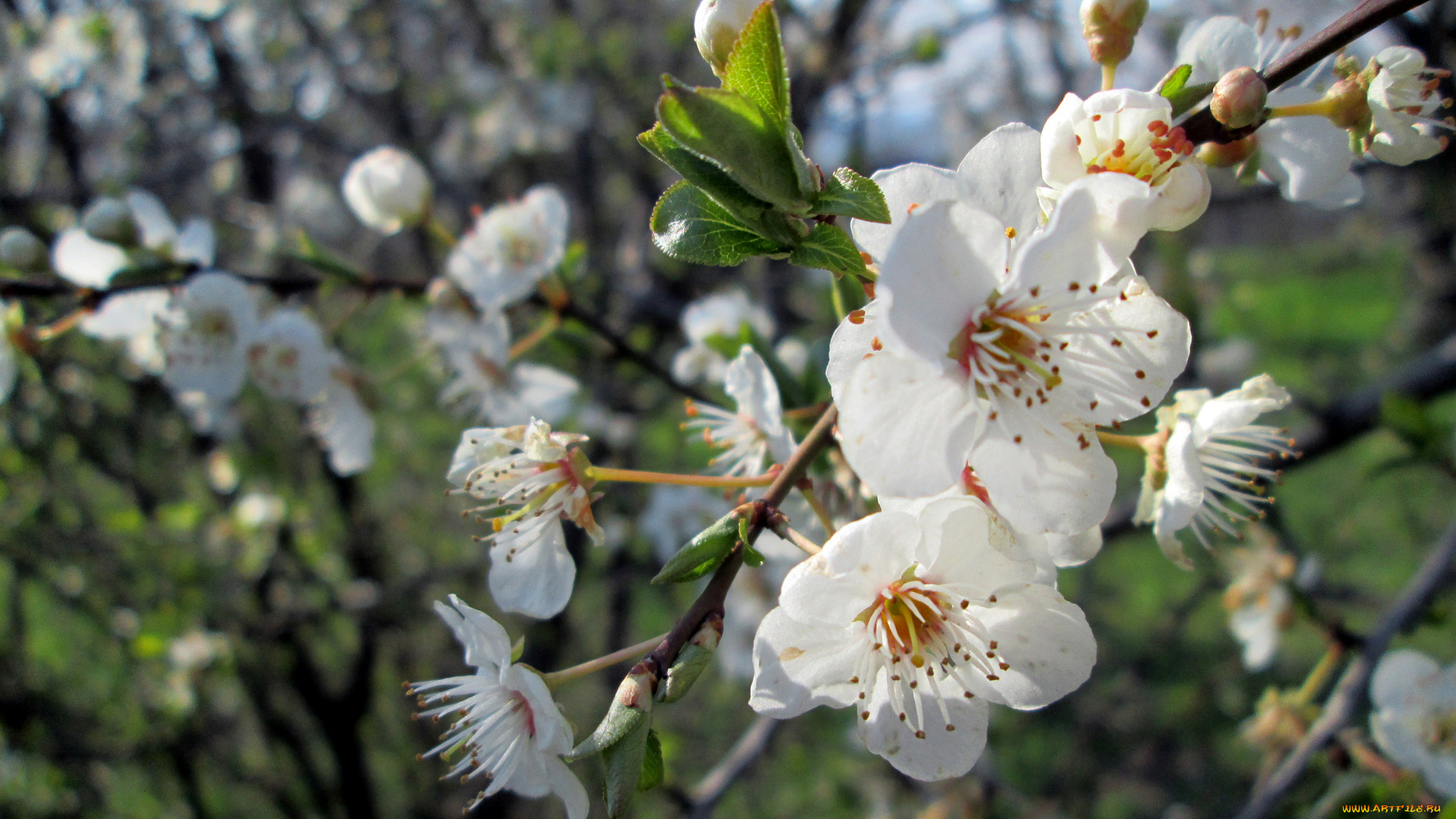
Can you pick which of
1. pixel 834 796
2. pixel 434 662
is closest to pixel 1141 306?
pixel 834 796

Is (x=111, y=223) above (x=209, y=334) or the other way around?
above

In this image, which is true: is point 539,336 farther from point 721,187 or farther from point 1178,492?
point 1178,492

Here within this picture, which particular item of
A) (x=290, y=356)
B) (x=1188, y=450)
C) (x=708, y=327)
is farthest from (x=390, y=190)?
(x=1188, y=450)

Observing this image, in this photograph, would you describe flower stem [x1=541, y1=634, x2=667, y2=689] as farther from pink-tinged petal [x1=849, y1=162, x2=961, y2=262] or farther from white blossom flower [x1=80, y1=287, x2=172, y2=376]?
white blossom flower [x1=80, y1=287, x2=172, y2=376]

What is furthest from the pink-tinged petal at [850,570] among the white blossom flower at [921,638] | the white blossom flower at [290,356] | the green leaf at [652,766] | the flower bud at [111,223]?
the flower bud at [111,223]

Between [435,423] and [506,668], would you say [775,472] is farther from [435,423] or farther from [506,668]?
[435,423]
